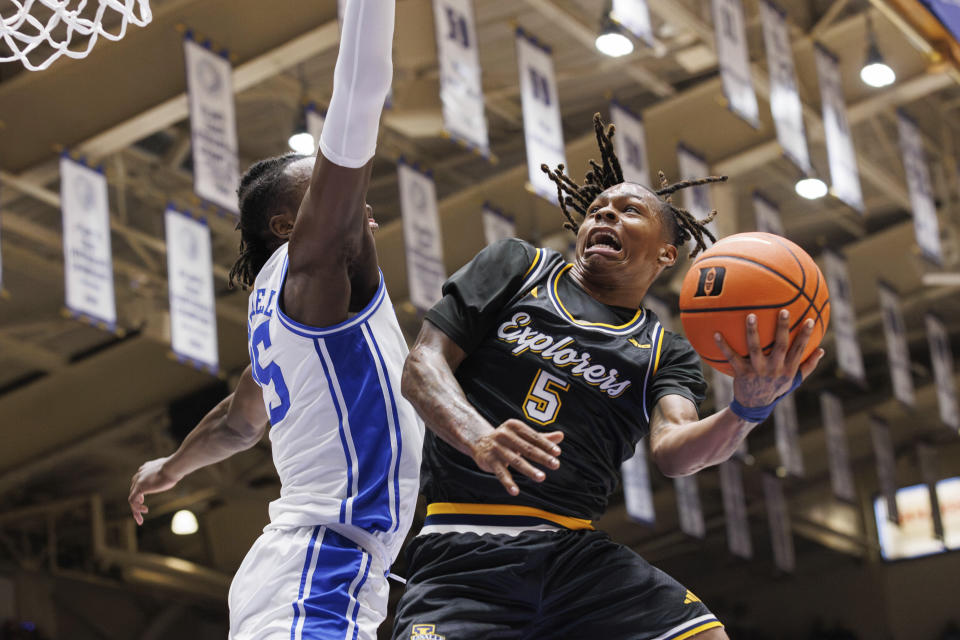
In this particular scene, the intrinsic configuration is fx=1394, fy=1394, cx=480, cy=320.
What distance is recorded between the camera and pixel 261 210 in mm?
4051

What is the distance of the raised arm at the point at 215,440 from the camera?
4.44 m

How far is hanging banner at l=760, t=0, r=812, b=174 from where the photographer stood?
38.1 ft

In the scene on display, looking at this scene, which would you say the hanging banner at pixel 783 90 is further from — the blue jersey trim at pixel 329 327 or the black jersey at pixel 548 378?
the blue jersey trim at pixel 329 327

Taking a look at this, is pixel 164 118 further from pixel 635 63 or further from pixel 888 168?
pixel 888 168

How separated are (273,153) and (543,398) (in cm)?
1095

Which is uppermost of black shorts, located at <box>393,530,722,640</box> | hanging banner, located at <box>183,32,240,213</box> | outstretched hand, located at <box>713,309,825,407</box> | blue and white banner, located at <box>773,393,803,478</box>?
hanging banner, located at <box>183,32,240,213</box>

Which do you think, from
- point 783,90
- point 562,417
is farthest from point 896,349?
point 562,417

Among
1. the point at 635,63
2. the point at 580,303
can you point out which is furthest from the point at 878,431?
the point at 580,303

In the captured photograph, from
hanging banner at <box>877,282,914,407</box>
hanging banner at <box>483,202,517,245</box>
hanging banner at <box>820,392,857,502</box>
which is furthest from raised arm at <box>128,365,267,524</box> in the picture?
hanging banner at <box>820,392,857,502</box>

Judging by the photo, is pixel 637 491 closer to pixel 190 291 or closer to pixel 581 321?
pixel 190 291

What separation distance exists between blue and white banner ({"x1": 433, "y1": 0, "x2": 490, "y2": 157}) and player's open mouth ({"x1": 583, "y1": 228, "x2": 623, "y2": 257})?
5.64 metres

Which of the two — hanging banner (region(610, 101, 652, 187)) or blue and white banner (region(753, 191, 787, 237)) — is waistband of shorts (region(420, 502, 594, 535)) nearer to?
hanging banner (region(610, 101, 652, 187))

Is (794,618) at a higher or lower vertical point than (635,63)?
lower

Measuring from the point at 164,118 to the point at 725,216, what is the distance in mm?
5648
